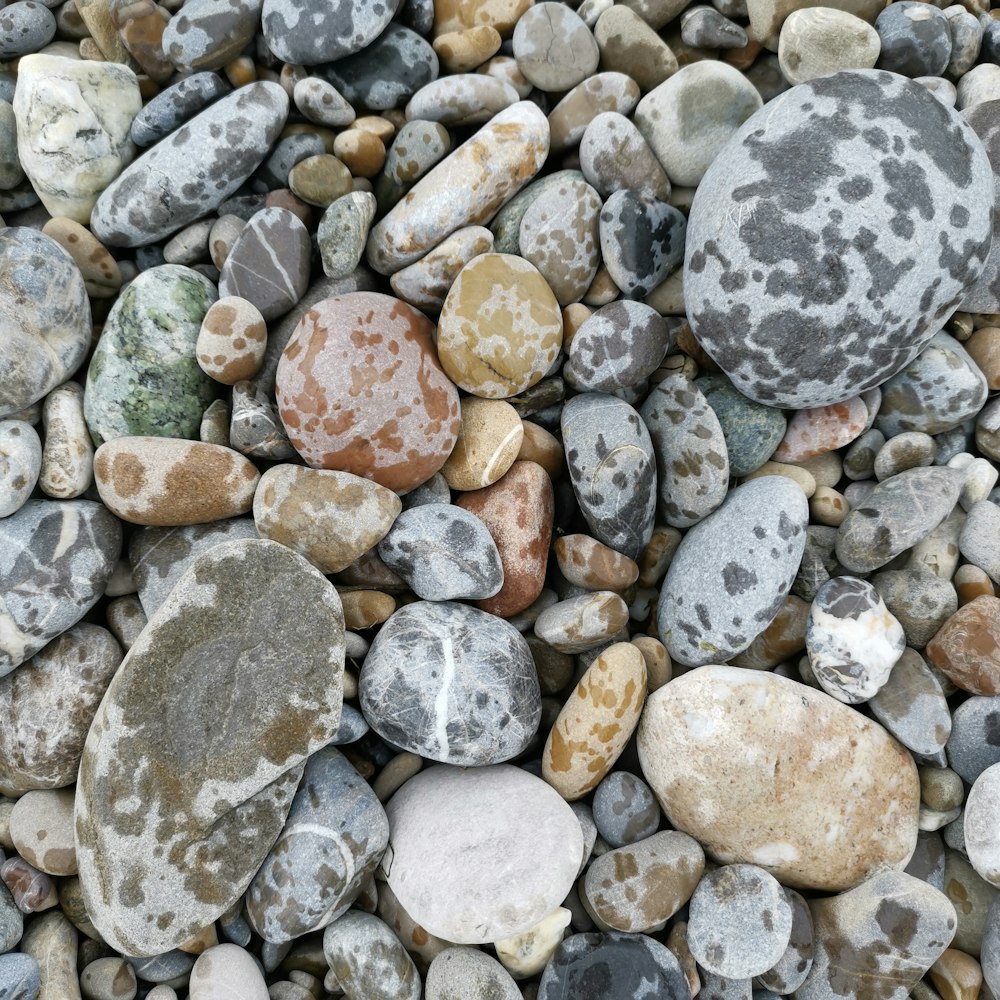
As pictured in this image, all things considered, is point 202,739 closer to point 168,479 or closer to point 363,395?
point 168,479

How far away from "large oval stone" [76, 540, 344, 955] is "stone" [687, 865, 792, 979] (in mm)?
1069

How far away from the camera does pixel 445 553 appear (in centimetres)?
201

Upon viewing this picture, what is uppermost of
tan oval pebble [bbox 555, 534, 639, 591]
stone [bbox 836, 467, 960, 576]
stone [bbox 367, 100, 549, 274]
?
stone [bbox 367, 100, 549, 274]

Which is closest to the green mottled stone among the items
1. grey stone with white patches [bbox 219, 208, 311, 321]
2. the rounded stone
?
grey stone with white patches [bbox 219, 208, 311, 321]

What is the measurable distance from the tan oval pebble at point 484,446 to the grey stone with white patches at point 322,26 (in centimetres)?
110

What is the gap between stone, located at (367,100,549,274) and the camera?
83.0 inches

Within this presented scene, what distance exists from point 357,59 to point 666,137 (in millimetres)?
961

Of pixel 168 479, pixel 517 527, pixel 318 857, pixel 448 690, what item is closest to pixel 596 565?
pixel 517 527

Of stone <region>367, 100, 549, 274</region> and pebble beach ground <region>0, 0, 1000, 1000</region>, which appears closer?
pebble beach ground <region>0, 0, 1000, 1000</region>

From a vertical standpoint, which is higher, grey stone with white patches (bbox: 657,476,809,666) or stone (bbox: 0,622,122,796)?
grey stone with white patches (bbox: 657,476,809,666)

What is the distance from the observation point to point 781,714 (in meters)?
1.98

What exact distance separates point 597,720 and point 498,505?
0.65m

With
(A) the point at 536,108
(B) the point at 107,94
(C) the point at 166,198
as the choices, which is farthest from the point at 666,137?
(B) the point at 107,94

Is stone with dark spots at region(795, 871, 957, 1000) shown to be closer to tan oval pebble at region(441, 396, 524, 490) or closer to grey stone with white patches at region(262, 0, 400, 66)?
tan oval pebble at region(441, 396, 524, 490)
